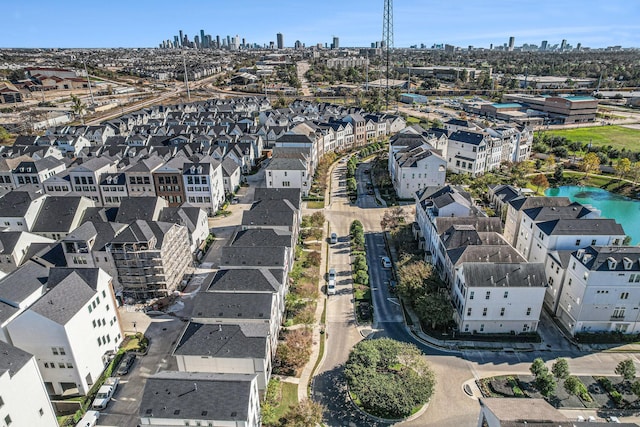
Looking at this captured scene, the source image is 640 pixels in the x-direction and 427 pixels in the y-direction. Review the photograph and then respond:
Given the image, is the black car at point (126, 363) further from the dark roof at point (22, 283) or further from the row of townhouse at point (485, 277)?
the row of townhouse at point (485, 277)

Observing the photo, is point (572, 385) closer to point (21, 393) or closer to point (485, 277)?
point (485, 277)

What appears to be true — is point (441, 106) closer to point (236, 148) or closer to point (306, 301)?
point (236, 148)

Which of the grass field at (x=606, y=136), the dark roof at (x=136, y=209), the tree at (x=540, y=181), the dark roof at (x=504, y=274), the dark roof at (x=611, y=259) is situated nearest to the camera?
the dark roof at (x=611, y=259)

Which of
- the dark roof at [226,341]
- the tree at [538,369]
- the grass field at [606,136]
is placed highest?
the dark roof at [226,341]

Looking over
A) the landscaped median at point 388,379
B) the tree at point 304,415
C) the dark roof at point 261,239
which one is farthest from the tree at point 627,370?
the dark roof at point 261,239

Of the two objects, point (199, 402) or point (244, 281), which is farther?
point (244, 281)

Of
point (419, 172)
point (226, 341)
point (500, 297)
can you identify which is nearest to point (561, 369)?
point (500, 297)

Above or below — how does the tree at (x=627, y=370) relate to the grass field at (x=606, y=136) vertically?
below

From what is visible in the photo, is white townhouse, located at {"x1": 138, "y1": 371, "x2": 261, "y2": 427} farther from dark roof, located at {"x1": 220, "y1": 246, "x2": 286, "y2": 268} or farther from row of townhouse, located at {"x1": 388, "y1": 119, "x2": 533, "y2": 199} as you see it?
row of townhouse, located at {"x1": 388, "y1": 119, "x2": 533, "y2": 199}
